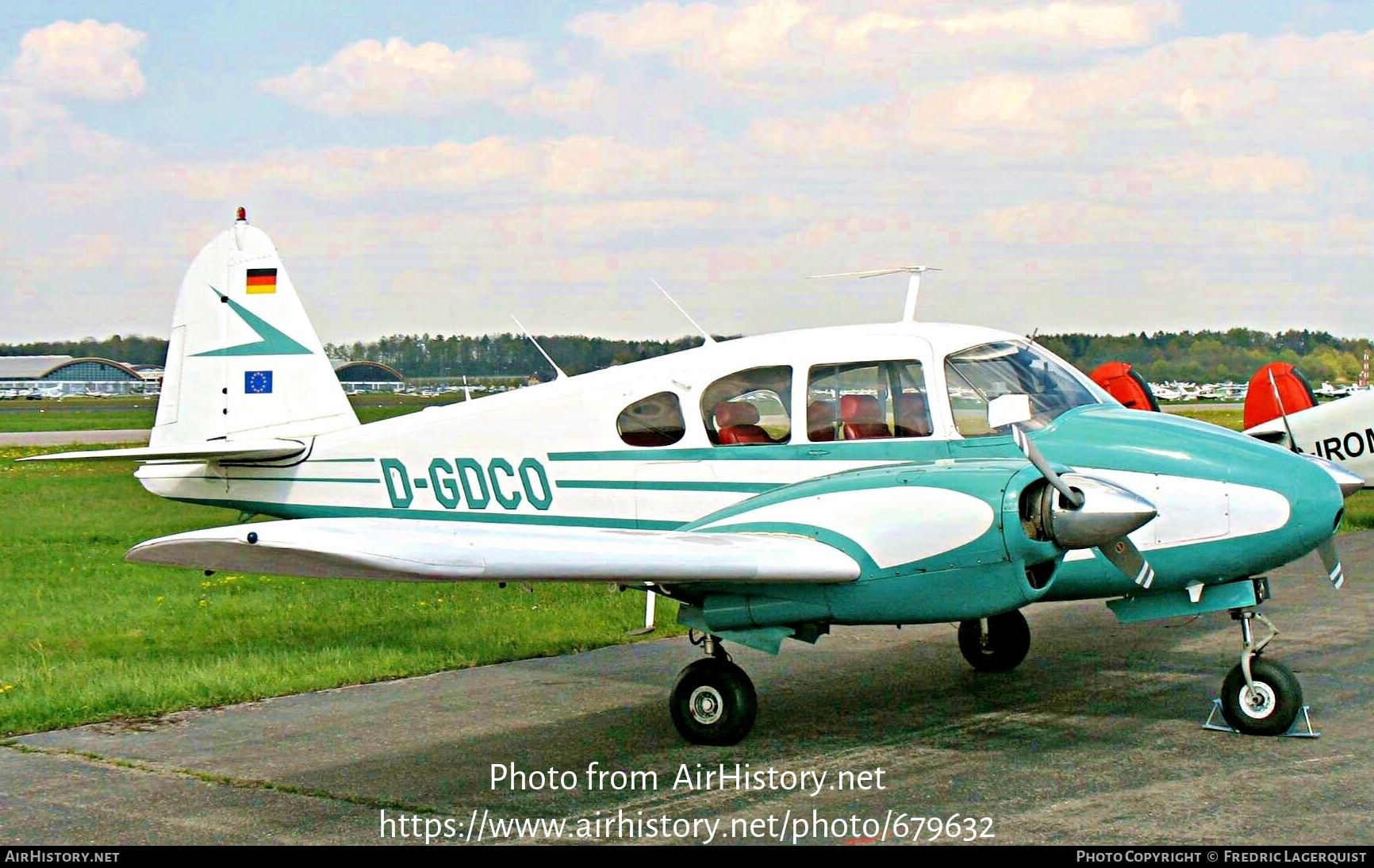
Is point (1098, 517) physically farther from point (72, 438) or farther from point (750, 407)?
point (72, 438)

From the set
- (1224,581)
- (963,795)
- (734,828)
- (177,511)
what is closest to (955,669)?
(1224,581)

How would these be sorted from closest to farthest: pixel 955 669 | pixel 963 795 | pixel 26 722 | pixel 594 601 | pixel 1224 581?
pixel 963 795
pixel 1224 581
pixel 26 722
pixel 955 669
pixel 594 601

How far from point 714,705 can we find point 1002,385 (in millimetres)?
2601

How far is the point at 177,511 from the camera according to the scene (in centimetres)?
2297

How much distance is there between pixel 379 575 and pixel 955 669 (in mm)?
5035

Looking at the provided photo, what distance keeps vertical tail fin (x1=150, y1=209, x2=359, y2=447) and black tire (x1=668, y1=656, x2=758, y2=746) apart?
4.63 metres

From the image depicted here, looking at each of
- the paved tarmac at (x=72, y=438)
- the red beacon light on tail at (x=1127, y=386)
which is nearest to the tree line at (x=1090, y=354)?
the red beacon light on tail at (x=1127, y=386)

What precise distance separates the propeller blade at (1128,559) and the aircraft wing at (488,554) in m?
1.47

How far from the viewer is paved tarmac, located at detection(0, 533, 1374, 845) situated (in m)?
6.23

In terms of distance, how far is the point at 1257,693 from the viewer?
764cm

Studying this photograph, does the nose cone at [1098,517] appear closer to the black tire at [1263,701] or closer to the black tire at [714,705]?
the black tire at [1263,701]

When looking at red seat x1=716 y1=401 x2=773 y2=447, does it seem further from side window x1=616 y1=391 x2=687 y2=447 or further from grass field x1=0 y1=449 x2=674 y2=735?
grass field x1=0 y1=449 x2=674 y2=735

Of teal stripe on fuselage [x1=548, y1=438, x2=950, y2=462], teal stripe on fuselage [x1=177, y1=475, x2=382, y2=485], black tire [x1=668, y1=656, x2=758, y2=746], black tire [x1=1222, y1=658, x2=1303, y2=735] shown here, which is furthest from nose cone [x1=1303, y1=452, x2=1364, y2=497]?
teal stripe on fuselage [x1=177, y1=475, x2=382, y2=485]

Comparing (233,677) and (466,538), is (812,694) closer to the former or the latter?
(466,538)
